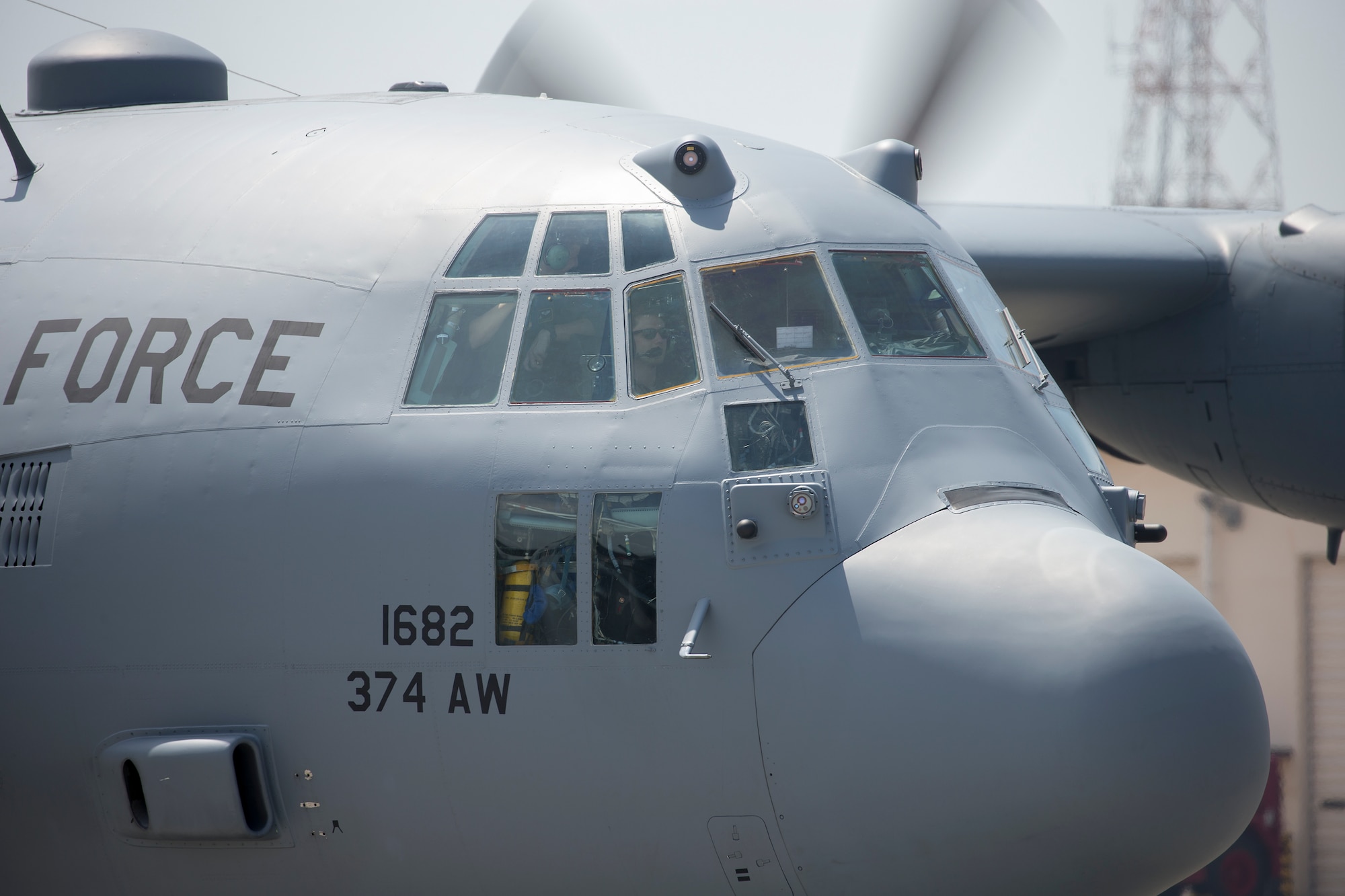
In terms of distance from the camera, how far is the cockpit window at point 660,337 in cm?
577

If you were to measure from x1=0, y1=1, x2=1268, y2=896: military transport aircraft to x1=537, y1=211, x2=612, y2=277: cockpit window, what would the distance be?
0.02 metres

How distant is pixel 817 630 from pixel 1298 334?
26.4 feet

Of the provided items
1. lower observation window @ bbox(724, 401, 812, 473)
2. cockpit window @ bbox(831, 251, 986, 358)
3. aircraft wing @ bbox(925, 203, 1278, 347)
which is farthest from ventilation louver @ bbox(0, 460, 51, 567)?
aircraft wing @ bbox(925, 203, 1278, 347)

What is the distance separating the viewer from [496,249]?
20.1 ft

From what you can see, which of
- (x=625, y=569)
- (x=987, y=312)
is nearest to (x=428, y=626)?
(x=625, y=569)

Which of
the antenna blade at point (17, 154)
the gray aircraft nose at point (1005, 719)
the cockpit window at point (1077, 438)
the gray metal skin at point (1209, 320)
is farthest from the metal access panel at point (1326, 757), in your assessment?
the antenna blade at point (17, 154)

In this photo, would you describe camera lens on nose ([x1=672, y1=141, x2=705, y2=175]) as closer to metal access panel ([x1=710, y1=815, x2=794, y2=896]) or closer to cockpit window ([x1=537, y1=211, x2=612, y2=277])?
cockpit window ([x1=537, y1=211, x2=612, y2=277])

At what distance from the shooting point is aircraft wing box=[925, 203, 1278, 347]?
11.8 meters

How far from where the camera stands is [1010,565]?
16.6ft

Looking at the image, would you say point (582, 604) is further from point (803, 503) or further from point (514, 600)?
point (803, 503)

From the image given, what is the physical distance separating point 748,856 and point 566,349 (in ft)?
7.50

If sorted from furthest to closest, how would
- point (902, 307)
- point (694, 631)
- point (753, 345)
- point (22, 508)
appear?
1. point (22, 508)
2. point (902, 307)
3. point (753, 345)
4. point (694, 631)

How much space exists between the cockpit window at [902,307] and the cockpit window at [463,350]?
62.2 inches

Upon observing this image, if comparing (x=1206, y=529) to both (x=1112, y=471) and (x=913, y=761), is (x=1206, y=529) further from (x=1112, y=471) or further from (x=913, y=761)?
(x=913, y=761)
